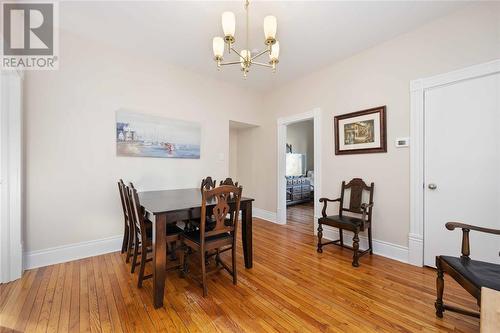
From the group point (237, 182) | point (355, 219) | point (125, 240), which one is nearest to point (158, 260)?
point (237, 182)

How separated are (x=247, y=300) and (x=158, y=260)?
0.81 meters

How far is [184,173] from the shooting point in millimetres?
3523

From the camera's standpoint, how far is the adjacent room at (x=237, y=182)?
1.69 metres

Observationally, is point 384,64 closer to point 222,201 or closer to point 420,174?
point 420,174

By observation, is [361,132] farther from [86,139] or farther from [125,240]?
[86,139]

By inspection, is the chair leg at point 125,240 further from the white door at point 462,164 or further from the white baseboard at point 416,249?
the white door at point 462,164

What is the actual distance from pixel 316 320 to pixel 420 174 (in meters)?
2.01

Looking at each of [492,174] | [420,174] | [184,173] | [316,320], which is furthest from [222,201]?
[492,174]

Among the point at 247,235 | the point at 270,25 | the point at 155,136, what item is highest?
the point at 270,25

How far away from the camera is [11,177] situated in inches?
81.0

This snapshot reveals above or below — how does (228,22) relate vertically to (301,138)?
above

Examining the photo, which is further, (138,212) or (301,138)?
(301,138)

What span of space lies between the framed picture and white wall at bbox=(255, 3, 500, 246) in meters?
0.08

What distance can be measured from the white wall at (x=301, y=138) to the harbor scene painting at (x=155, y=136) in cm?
412
